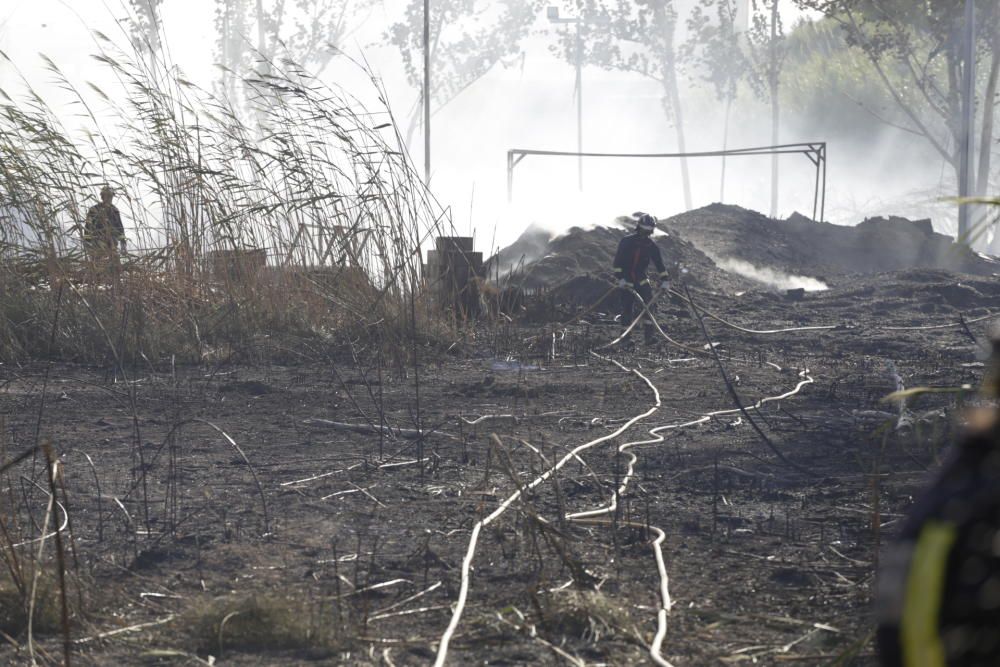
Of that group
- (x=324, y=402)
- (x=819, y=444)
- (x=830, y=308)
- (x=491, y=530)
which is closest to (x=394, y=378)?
(x=324, y=402)

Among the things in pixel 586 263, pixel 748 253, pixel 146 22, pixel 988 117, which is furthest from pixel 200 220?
pixel 146 22

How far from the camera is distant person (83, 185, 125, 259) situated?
731 cm

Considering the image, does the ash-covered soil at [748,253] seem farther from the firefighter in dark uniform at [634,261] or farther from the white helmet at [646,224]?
the white helmet at [646,224]

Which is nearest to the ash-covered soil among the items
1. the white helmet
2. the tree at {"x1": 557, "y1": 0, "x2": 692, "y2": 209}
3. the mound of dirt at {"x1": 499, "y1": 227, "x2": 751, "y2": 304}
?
the mound of dirt at {"x1": 499, "y1": 227, "x2": 751, "y2": 304}

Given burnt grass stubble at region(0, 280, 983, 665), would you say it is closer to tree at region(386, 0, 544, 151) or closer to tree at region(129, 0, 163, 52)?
tree at region(129, 0, 163, 52)

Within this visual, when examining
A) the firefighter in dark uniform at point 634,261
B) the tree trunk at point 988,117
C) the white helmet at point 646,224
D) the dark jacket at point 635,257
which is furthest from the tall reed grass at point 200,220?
the tree trunk at point 988,117

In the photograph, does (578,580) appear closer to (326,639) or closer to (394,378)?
(326,639)

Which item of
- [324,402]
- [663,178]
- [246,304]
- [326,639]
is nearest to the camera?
[326,639]

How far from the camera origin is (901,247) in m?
21.9

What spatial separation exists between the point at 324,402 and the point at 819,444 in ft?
9.03

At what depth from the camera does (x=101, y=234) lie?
786 centimetres

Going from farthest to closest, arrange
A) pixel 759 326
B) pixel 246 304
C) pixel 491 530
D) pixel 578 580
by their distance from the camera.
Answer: pixel 759 326 < pixel 246 304 < pixel 491 530 < pixel 578 580

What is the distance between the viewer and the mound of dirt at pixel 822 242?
2022 centimetres

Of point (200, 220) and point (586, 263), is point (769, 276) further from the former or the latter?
point (200, 220)
